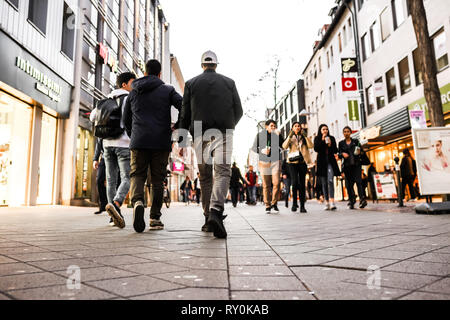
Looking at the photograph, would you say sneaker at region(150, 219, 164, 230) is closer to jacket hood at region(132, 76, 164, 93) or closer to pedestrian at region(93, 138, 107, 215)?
jacket hood at region(132, 76, 164, 93)

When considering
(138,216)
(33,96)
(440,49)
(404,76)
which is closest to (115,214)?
(138,216)

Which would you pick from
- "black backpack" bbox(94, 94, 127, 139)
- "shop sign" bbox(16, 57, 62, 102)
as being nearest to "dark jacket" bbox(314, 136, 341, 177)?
"black backpack" bbox(94, 94, 127, 139)

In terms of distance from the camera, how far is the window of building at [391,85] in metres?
19.5

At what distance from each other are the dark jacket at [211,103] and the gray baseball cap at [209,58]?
13cm

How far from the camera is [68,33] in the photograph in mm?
16578

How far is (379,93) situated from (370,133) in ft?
7.08

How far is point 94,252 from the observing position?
302 cm

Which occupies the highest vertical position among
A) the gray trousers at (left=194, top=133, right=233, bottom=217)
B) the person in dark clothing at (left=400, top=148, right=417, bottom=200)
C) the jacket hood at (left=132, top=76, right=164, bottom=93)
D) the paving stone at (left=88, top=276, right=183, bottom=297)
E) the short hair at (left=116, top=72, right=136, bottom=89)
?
the short hair at (left=116, top=72, right=136, bottom=89)

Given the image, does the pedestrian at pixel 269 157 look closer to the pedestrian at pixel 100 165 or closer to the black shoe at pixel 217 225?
the pedestrian at pixel 100 165

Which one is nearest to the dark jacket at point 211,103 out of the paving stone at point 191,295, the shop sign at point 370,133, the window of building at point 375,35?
the paving stone at point 191,295

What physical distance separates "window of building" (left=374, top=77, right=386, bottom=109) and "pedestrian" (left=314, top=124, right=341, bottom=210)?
11.8 m

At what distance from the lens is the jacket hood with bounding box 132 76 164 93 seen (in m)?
4.86
